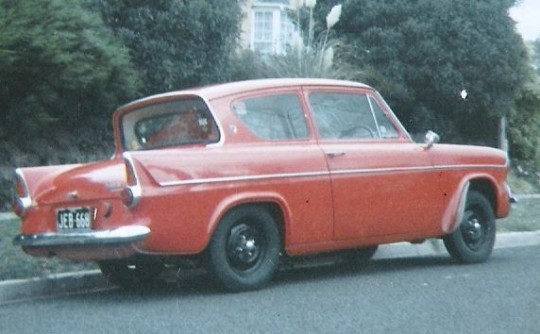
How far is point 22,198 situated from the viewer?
26.7 ft

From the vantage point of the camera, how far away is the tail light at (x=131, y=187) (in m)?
7.38

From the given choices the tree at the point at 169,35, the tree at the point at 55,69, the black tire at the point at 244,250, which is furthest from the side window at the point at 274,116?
the tree at the point at 169,35

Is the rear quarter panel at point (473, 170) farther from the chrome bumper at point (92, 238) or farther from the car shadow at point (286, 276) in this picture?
the chrome bumper at point (92, 238)

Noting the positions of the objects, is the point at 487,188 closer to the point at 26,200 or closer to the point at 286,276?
the point at 286,276

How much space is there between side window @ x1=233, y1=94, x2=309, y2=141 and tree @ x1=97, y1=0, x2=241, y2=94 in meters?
6.76

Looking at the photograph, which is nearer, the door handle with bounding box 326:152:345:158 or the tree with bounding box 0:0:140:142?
the door handle with bounding box 326:152:345:158

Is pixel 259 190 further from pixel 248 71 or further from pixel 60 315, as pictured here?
pixel 248 71

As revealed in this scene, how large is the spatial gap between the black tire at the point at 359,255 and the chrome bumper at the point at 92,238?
10.8 feet

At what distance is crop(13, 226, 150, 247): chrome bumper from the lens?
7367mm

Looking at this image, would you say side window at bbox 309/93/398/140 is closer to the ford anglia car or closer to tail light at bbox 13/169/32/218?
the ford anglia car

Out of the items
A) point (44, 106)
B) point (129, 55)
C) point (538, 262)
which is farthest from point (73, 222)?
point (129, 55)

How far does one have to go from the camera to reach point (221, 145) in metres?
8.09

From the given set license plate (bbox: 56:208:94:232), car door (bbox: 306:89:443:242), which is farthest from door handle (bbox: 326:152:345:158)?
license plate (bbox: 56:208:94:232)

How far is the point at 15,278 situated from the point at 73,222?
33.7 inches
